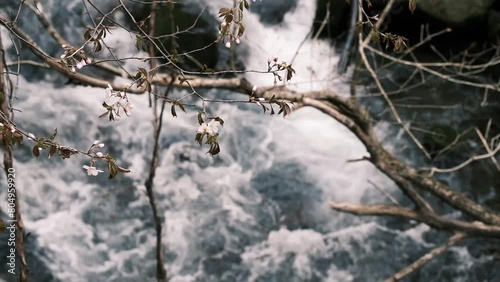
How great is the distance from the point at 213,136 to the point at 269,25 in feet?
20.9

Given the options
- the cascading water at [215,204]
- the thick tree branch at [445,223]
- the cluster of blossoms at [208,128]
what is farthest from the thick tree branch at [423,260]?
the cluster of blossoms at [208,128]

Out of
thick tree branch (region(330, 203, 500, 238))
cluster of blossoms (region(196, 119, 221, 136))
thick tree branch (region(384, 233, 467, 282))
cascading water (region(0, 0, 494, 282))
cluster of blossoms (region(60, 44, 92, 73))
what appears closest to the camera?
cluster of blossoms (region(196, 119, 221, 136))

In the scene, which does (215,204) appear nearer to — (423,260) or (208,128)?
(423,260)

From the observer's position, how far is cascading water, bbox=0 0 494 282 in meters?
5.63

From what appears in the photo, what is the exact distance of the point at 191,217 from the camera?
5.99 metres

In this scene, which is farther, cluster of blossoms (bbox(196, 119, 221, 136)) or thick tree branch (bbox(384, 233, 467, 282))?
thick tree branch (bbox(384, 233, 467, 282))

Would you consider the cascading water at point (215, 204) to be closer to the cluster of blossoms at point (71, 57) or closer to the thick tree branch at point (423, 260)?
the thick tree branch at point (423, 260)

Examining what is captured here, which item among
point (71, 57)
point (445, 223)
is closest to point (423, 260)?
point (445, 223)

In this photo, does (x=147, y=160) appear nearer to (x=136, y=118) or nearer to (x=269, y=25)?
(x=136, y=118)

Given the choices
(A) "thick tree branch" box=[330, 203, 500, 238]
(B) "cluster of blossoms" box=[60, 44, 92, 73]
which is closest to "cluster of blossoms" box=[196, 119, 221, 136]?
(B) "cluster of blossoms" box=[60, 44, 92, 73]

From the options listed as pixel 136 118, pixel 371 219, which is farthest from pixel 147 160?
pixel 371 219


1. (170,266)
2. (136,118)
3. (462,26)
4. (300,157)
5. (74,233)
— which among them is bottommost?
(170,266)

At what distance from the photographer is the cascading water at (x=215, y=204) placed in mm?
5628

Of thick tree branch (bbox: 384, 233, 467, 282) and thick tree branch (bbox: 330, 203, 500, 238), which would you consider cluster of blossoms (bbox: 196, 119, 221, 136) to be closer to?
thick tree branch (bbox: 384, 233, 467, 282)
